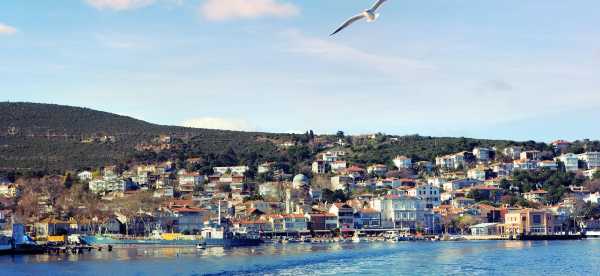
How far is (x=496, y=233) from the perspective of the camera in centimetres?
9656

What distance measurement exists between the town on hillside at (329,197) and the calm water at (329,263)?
27.9 meters

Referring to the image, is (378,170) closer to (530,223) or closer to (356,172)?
(356,172)

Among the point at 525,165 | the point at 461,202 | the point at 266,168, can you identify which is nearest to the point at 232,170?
the point at 266,168

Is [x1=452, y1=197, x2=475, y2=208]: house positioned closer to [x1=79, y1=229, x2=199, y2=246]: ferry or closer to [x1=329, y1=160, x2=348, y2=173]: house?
[x1=329, y1=160, x2=348, y2=173]: house

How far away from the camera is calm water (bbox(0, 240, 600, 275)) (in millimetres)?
44625

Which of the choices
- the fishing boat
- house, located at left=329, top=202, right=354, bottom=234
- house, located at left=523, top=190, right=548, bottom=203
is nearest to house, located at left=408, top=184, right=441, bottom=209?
house, located at left=523, top=190, right=548, bottom=203

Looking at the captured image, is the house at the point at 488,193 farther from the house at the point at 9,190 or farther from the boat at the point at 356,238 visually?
the house at the point at 9,190

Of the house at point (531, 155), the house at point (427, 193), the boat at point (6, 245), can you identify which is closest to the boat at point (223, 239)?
the boat at point (6, 245)

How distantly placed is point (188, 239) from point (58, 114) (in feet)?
252

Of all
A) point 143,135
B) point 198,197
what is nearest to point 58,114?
point 143,135

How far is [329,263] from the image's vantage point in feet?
164

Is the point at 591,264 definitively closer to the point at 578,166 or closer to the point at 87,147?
the point at 578,166

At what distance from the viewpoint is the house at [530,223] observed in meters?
94.9

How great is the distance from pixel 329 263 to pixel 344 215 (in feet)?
167
